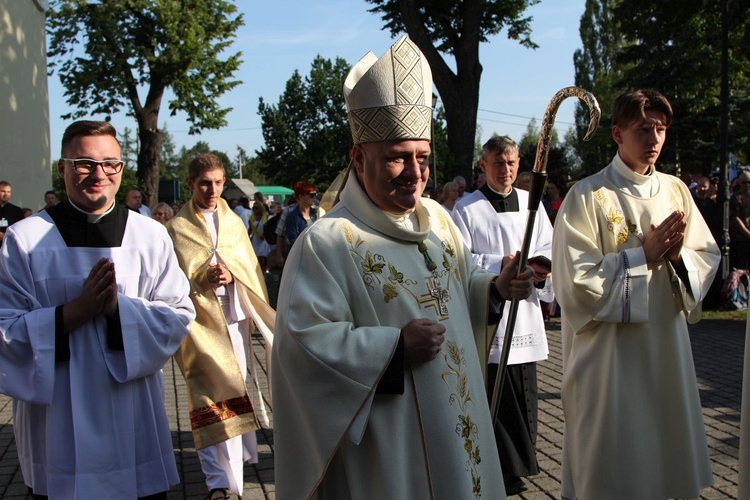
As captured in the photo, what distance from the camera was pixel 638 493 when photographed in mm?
4344

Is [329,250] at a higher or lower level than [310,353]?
higher

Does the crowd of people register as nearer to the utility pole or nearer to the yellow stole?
the yellow stole

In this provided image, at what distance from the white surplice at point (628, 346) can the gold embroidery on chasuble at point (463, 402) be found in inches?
62.0

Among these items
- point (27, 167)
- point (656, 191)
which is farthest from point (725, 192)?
point (27, 167)

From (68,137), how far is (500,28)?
86.9ft

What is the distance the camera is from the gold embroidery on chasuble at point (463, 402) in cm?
297

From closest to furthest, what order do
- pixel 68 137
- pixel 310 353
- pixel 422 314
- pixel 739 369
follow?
pixel 310 353
pixel 422 314
pixel 68 137
pixel 739 369

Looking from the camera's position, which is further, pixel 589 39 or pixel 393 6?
pixel 589 39

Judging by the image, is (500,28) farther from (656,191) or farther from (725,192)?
(656,191)

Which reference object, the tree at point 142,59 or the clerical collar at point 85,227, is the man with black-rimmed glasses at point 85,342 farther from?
the tree at point 142,59

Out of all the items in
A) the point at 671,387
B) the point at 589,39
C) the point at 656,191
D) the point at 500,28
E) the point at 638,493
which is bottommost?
the point at 638,493

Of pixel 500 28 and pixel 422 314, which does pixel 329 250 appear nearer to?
pixel 422 314

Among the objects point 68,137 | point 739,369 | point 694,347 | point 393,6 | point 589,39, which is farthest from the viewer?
point 589,39

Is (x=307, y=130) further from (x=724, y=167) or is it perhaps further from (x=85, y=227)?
(x=85, y=227)
